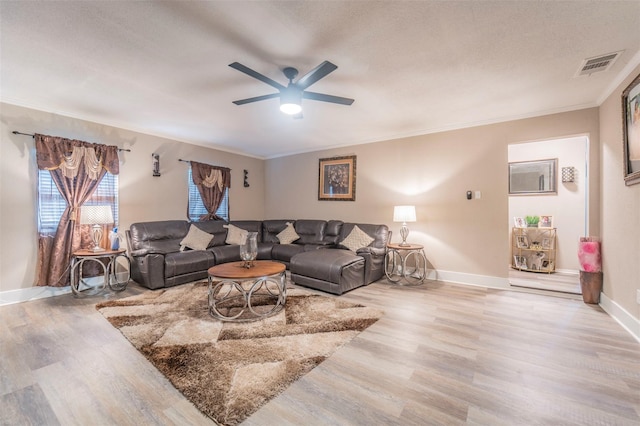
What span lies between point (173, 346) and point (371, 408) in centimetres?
169

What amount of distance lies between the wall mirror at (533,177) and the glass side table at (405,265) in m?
2.79

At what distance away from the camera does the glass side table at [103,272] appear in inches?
142

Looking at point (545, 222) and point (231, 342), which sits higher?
point (545, 222)

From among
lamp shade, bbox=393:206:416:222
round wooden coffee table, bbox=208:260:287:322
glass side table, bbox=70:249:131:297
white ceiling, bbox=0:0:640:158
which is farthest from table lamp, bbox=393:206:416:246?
glass side table, bbox=70:249:131:297

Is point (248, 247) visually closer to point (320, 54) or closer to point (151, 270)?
point (151, 270)

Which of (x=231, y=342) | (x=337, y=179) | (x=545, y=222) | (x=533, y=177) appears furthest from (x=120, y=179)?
(x=545, y=222)

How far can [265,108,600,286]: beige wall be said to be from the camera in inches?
151

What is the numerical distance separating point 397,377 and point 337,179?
4252 millimetres

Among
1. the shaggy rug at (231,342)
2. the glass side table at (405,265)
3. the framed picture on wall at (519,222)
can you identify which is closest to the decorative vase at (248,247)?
the shaggy rug at (231,342)

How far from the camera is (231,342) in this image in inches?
93.7

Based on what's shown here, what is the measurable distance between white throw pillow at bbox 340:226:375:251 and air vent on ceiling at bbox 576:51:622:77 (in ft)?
10.7

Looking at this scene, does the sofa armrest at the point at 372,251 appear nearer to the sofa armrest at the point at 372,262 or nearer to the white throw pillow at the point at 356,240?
the sofa armrest at the point at 372,262

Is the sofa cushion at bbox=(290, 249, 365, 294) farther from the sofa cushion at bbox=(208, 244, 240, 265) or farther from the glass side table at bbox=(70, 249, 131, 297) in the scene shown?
the glass side table at bbox=(70, 249, 131, 297)

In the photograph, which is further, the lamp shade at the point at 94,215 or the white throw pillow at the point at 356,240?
the white throw pillow at the point at 356,240
